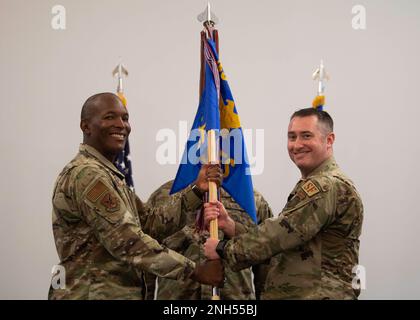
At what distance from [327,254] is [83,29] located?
4.03 meters

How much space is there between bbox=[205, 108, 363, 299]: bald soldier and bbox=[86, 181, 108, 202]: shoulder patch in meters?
0.74

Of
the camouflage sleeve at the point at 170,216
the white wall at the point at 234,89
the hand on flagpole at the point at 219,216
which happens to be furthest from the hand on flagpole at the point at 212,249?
the white wall at the point at 234,89

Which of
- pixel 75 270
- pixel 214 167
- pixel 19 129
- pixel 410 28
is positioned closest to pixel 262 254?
pixel 214 167

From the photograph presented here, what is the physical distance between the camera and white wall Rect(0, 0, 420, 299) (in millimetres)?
5691

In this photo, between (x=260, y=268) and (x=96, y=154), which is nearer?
(x=96, y=154)

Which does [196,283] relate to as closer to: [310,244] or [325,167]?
[310,244]

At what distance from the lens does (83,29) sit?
5.84 meters

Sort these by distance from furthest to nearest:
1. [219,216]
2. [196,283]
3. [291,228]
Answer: [196,283]
[219,216]
[291,228]

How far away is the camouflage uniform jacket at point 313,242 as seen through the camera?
2.81 metres

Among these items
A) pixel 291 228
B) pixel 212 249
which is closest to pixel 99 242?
pixel 212 249

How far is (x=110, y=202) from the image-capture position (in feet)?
Result: 8.62

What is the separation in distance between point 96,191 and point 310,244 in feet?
3.81

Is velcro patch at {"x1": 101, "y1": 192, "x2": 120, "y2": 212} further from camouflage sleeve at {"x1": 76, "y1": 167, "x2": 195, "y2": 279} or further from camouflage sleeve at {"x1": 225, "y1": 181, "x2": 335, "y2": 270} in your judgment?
camouflage sleeve at {"x1": 225, "y1": 181, "x2": 335, "y2": 270}

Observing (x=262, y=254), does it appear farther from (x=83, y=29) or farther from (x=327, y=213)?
(x=83, y=29)
